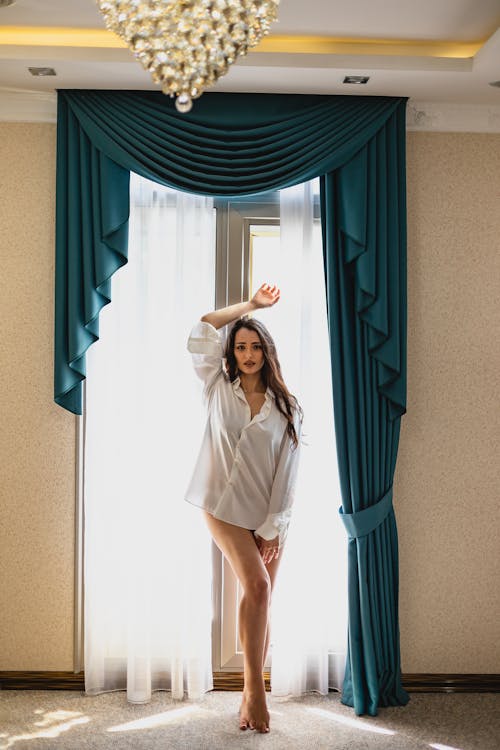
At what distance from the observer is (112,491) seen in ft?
11.0

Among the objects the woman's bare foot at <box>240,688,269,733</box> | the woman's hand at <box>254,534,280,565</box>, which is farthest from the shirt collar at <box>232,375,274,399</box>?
the woman's bare foot at <box>240,688,269,733</box>

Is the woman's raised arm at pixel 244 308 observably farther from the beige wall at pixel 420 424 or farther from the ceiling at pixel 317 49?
the ceiling at pixel 317 49

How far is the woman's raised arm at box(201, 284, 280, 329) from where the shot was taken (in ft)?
10.5

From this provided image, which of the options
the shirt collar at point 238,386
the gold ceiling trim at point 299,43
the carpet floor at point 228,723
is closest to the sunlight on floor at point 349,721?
the carpet floor at point 228,723

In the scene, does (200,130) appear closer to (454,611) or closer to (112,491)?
(112,491)

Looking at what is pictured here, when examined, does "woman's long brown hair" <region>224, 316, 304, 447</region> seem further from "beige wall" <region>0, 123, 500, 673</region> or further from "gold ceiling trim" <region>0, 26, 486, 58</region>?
"gold ceiling trim" <region>0, 26, 486, 58</region>

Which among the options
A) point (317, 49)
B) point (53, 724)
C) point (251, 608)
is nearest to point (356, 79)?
point (317, 49)

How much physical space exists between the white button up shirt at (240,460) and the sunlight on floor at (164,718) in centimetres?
78

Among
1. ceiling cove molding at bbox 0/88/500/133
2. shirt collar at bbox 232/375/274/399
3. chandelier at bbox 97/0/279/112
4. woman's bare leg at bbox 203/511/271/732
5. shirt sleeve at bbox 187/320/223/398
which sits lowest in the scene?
woman's bare leg at bbox 203/511/271/732

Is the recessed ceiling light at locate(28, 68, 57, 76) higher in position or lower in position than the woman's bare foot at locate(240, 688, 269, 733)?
higher

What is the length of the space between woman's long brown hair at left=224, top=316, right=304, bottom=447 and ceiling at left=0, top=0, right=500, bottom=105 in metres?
0.97

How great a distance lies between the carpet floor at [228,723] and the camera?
9.62 ft

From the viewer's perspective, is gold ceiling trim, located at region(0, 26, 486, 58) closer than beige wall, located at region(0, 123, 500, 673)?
Yes

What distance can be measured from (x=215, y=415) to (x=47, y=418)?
76 cm
